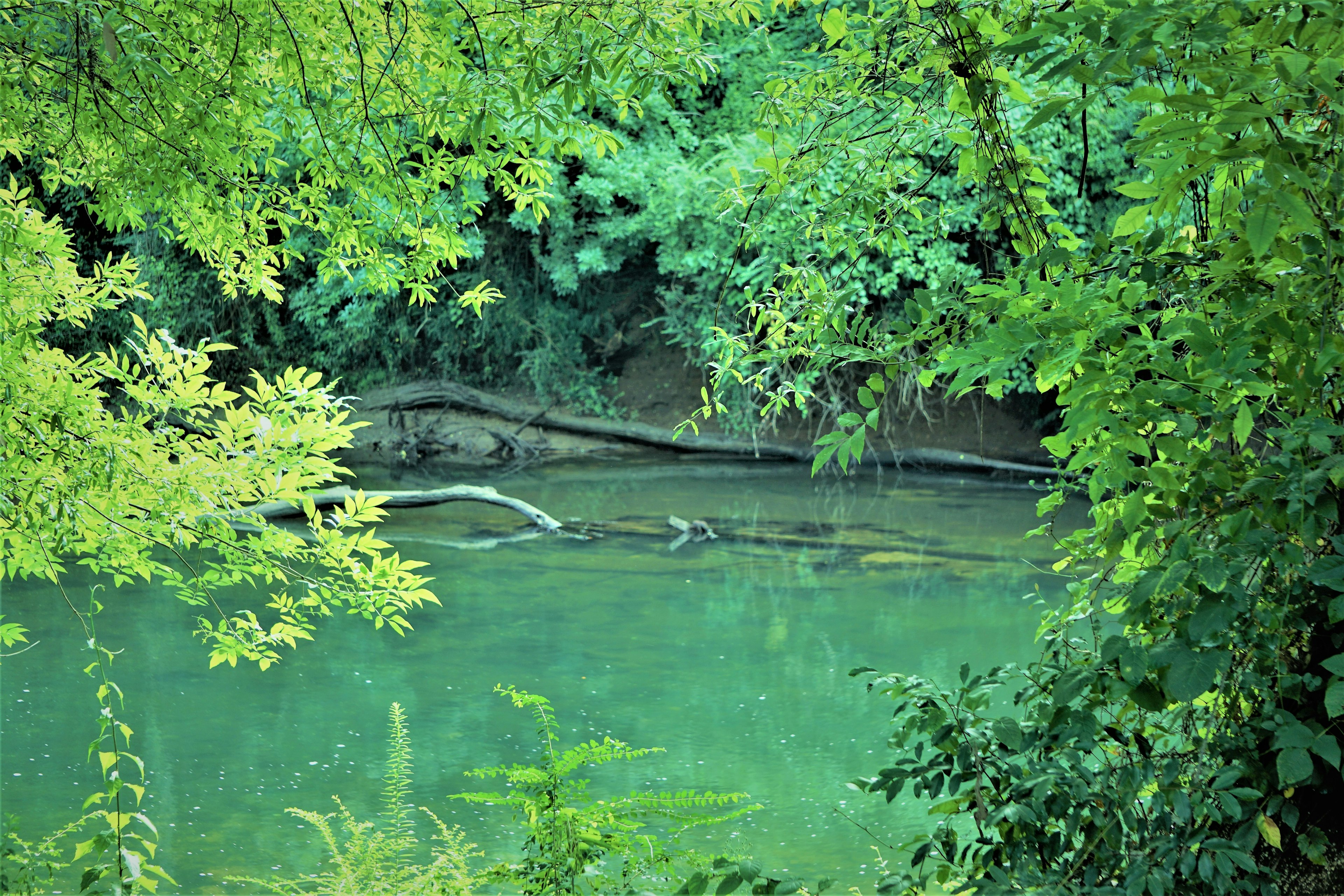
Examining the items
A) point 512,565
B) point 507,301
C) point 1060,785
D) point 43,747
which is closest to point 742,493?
point 512,565

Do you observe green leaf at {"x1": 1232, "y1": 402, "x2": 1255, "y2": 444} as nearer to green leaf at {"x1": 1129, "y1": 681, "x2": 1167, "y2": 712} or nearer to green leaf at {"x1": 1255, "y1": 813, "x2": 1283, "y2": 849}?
green leaf at {"x1": 1129, "y1": 681, "x2": 1167, "y2": 712}

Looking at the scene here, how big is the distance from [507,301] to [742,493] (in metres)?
4.85

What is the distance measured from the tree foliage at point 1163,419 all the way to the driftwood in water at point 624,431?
10647 millimetres

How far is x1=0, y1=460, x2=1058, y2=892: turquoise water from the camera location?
4762mm

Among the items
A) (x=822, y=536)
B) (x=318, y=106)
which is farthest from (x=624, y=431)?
(x=318, y=106)

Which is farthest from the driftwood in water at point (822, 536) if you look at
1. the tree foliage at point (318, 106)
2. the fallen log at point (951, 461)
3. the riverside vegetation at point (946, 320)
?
the tree foliage at point (318, 106)

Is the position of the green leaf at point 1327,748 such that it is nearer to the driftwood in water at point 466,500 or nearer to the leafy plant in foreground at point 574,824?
the leafy plant in foreground at point 574,824

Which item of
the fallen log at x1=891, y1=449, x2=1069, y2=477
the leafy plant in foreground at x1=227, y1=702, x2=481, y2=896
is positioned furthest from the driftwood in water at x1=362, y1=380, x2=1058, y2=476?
the leafy plant in foreground at x1=227, y1=702, x2=481, y2=896

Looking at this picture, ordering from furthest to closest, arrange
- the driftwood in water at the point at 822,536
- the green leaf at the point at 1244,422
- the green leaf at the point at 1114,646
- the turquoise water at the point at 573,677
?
the driftwood in water at the point at 822,536, the turquoise water at the point at 573,677, the green leaf at the point at 1114,646, the green leaf at the point at 1244,422

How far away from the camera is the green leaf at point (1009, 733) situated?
1.78 m

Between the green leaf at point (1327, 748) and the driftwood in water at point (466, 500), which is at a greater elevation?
the green leaf at point (1327, 748)

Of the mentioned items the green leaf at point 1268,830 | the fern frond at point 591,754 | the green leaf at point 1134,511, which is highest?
the green leaf at point 1134,511

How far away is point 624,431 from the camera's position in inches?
560

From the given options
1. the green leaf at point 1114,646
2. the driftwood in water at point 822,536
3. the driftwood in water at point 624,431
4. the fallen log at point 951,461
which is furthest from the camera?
the driftwood in water at point 624,431
